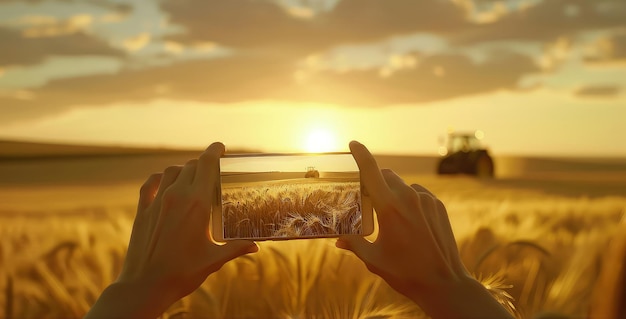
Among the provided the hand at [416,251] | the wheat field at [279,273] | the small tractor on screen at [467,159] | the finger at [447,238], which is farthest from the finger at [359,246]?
the small tractor on screen at [467,159]

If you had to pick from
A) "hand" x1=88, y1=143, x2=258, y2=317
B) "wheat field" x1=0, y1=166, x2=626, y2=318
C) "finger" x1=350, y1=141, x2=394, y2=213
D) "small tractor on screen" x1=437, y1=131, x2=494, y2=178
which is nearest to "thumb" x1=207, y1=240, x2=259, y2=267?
"hand" x1=88, y1=143, x2=258, y2=317

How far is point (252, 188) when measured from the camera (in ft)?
4.15

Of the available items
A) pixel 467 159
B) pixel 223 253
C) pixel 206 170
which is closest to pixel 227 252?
pixel 223 253

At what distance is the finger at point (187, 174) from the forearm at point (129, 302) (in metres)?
0.17

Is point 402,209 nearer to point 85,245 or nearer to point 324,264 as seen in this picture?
point 324,264

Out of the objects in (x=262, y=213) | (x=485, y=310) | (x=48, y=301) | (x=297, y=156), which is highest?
(x=297, y=156)

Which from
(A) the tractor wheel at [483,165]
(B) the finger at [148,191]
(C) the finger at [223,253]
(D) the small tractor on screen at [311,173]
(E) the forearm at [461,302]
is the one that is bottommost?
(A) the tractor wheel at [483,165]

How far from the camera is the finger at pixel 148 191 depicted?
1124mm

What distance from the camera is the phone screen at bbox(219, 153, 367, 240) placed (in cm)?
124

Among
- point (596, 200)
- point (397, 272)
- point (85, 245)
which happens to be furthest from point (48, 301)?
point (596, 200)

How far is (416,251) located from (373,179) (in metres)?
0.13

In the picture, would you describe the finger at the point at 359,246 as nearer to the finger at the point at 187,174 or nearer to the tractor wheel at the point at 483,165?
the finger at the point at 187,174

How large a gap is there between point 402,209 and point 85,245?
216cm

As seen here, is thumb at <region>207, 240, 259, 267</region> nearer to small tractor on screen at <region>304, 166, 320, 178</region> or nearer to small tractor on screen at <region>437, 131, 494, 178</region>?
small tractor on screen at <region>304, 166, 320, 178</region>
